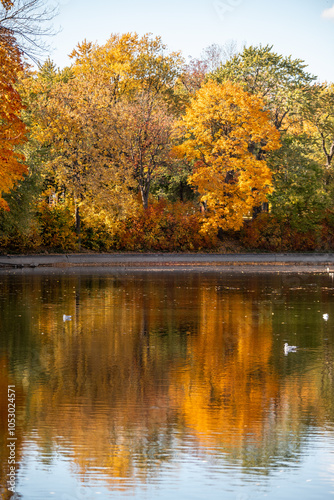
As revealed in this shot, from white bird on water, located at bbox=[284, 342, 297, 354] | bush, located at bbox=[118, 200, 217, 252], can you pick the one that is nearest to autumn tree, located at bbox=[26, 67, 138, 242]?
bush, located at bbox=[118, 200, 217, 252]

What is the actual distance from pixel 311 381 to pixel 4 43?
14.9 meters

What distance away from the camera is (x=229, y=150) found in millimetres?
52094

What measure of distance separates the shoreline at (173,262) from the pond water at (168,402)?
62.2 ft

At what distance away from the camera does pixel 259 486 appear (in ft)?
21.0

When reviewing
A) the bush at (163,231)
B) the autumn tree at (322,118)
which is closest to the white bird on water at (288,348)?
the bush at (163,231)

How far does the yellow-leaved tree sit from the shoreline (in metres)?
4.48

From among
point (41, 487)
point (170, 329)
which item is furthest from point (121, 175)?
point (41, 487)

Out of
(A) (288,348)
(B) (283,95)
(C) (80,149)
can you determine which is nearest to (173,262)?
(C) (80,149)

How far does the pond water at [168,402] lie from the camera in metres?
6.62

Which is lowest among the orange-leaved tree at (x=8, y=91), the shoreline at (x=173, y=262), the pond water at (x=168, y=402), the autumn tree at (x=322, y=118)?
the pond water at (x=168, y=402)

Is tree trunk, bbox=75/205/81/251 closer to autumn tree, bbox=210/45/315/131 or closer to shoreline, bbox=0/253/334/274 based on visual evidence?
shoreline, bbox=0/253/334/274

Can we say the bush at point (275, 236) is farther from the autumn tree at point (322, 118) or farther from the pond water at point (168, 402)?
the pond water at point (168, 402)

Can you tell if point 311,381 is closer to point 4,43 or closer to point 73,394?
point 73,394

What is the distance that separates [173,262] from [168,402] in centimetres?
3509
